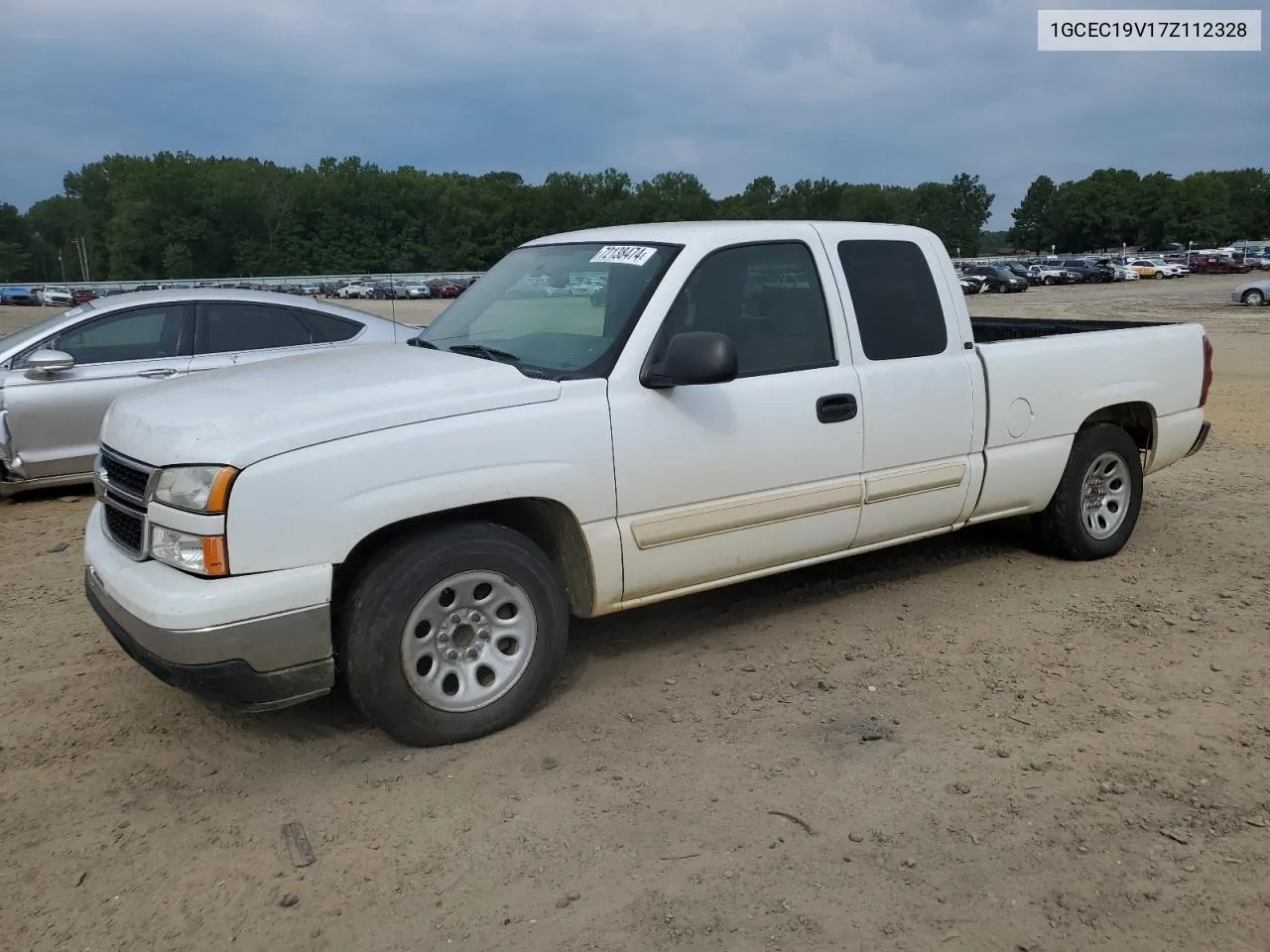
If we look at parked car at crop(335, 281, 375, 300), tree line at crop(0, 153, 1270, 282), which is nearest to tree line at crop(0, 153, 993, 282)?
tree line at crop(0, 153, 1270, 282)

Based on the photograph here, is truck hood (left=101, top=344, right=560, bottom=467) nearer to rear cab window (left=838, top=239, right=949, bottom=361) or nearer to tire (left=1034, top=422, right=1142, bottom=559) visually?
rear cab window (left=838, top=239, right=949, bottom=361)

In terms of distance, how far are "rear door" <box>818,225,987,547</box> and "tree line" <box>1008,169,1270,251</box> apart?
462 feet

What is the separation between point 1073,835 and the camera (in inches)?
125

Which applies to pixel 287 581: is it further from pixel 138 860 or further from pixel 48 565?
pixel 48 565

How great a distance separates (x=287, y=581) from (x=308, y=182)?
11339 centimetres

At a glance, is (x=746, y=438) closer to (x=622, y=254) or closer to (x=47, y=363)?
(x=622, y=254)

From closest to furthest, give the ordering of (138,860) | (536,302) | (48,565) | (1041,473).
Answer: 1. (138,860)
2. (536,302)
3. (1041,473)
4. (48,565)

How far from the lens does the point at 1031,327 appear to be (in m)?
6.40

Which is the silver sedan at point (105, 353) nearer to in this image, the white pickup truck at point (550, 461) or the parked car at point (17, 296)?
the white pickup truck at point (550, 461)

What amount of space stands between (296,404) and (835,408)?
2.26 metres

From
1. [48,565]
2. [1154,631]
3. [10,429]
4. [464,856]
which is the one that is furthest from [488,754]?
[10,429]

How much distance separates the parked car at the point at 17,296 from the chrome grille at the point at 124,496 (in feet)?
171

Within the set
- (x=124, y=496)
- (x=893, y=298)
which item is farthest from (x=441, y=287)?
(x=124, y=496)

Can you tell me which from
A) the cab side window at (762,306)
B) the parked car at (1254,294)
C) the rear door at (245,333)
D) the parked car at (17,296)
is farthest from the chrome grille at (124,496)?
the parked car at (17,296)
